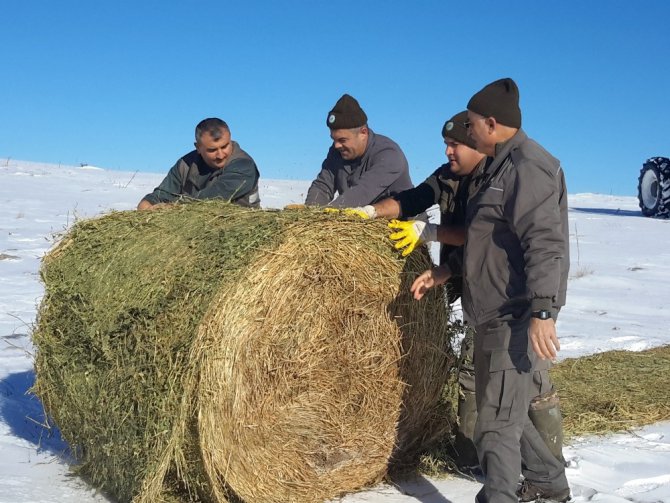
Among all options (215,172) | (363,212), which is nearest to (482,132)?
(363,212)

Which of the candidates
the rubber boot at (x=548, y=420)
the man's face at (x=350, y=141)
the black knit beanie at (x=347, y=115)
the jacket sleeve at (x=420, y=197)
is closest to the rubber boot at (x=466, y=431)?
the rubber boot at (x=548, y=420)

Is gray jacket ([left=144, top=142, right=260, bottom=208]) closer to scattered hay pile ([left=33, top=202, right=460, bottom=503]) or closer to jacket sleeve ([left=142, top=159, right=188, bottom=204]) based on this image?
jacket sleeve ([left=142, top=159, right=188, bottom=204])

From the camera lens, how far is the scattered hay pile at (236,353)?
3.98m

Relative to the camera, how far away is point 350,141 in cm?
579

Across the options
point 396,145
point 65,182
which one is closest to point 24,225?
point 65,182

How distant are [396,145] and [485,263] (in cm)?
197

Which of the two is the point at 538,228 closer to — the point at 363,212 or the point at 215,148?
the point at 363,212

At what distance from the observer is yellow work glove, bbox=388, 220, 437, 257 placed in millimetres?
4691

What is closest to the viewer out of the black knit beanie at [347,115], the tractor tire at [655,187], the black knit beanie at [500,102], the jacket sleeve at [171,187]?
the black knit beanie at [500,102]

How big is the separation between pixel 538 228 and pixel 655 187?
18835mm

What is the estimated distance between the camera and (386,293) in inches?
188

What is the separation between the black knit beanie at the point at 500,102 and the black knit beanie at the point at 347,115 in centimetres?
171

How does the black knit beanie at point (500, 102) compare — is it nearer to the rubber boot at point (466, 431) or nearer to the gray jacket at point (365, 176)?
the gray jacket at point (365, 176)

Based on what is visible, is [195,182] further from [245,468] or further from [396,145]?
[245,468]
